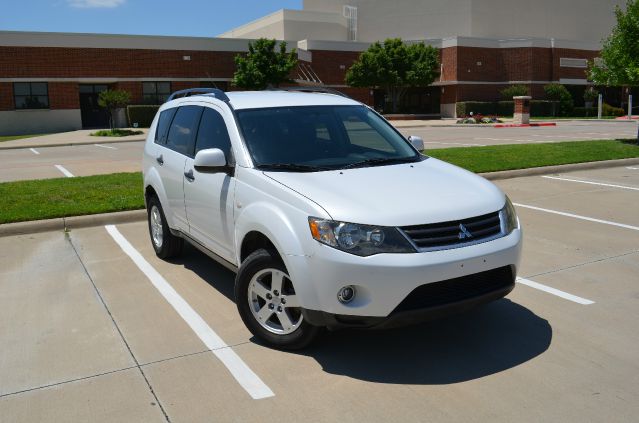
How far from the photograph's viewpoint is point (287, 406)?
12.0ft

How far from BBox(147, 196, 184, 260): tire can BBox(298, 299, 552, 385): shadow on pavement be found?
8.81 feet

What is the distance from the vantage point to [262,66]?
4062 cm

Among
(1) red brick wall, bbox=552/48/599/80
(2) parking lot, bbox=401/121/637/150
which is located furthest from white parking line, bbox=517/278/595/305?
(1) red brick wall, bbox=552/48/599/80

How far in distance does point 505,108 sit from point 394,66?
10610 millimetres

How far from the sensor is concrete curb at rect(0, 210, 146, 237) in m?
8.19

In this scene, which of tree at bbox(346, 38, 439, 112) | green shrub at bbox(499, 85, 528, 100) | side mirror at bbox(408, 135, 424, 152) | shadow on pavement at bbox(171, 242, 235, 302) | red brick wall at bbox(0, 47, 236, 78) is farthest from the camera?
green shrub at bbox(499, 85, 528, 100)

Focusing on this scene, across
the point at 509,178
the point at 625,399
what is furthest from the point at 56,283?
the point at 509,178

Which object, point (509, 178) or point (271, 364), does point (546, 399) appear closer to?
point (271, 364)

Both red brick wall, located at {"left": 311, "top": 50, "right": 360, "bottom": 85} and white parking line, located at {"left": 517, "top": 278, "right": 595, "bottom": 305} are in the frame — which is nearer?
white parking line, located at {"left": 517, "top": 278, "right": 595, "bottom": 305}

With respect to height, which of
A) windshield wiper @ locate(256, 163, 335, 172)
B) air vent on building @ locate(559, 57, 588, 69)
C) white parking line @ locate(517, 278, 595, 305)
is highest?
air vent on building @ locate(559, 57, 588, 69)

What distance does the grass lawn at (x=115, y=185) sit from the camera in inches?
354

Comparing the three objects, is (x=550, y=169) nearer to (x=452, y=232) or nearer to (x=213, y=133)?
(x=213, y=133)

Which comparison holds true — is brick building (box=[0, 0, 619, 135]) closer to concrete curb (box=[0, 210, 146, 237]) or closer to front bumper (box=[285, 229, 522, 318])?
concrete curb (box=[0, 210, 146, 237])

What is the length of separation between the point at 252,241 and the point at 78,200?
19.5 ft
